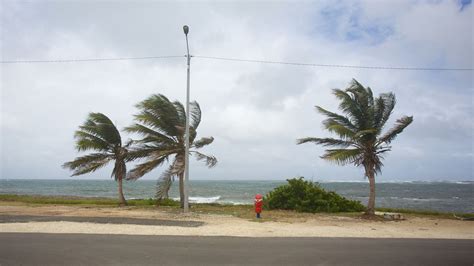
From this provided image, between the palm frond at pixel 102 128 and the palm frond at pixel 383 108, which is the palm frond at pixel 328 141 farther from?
the palm frond at pixel 102 128

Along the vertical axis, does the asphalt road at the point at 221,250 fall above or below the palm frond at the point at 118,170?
below

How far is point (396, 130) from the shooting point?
1666cm

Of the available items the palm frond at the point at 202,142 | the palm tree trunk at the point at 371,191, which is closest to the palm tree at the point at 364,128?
the palm tree trunk at the point at 371,191

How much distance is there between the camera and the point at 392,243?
398 inches

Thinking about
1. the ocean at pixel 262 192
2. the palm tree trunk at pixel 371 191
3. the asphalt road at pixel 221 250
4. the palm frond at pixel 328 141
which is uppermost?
the palm frond at pixel 328 141

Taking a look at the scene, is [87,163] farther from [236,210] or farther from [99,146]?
[236,210]

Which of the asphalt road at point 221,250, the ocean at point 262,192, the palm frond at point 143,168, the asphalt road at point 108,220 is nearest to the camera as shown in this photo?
the asphalt road at point 221,250

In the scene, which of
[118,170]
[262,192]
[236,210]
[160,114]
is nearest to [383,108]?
[236,210]

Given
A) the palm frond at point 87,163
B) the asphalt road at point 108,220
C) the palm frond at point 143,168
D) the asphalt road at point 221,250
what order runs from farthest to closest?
1. the palm frond at point 87,163
2. the palm frond at point 143,168
3. the asphalt road at point 108,220
4. the asphalt road at point 221,250

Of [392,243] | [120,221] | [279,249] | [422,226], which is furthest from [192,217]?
[422,226]

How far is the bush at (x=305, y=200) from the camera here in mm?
20094

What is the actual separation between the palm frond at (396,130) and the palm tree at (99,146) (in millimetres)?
14965

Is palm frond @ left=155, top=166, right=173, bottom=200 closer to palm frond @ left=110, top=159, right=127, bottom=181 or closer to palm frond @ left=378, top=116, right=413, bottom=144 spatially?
palm frond @ left=110, top=159, right=127, bottom=181

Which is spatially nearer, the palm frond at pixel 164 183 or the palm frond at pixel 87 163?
the palm frond at pixel 164 183
